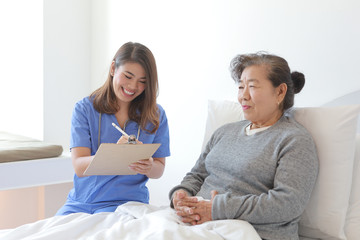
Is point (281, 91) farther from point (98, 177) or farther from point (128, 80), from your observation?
point (98, 177)

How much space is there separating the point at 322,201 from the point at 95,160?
755 mm

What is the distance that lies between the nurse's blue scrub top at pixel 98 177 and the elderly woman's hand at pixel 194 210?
0.38m

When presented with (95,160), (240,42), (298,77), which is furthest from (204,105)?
(95,160)

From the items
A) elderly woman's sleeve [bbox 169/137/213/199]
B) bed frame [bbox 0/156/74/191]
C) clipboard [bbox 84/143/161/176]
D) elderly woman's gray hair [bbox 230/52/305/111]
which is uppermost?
elderly woman's gray hair [bbox 230/52/305/111]

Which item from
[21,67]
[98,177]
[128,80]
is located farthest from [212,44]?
[21,67]

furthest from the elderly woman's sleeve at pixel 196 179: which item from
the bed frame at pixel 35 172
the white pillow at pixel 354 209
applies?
the bed frame at pixel 35 172

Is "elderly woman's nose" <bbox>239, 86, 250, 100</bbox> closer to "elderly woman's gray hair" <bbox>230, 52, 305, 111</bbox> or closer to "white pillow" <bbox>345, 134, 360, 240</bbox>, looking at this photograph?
"elderly woman's gray hair" <bbox>230, 52, 305, 111</bbox>

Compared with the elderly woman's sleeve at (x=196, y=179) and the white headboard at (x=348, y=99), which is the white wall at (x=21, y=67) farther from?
the white headboard at (x=348, y=99)

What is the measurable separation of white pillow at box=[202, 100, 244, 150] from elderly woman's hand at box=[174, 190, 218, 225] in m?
0.37

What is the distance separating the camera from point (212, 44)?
2314mm

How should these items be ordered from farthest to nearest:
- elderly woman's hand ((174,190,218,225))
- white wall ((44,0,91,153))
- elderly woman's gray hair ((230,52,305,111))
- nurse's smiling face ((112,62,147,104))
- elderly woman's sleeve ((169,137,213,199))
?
white wall ((44,0,91,153)), nurse's smiling face ((112,62,147,104)), elderly woman's sleeve ((169,137,213,199)), elderly woman's gray hair ((230,52,305,111)), elderly woman's hand ((174,190,218,225))

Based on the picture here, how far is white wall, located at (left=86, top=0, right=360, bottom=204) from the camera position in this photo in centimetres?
175

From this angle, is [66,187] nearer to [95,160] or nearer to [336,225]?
[95,160]

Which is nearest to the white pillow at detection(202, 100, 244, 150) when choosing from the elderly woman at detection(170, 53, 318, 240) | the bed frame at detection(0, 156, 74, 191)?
the elderly woman at detection(170, 53, 318, 240)
